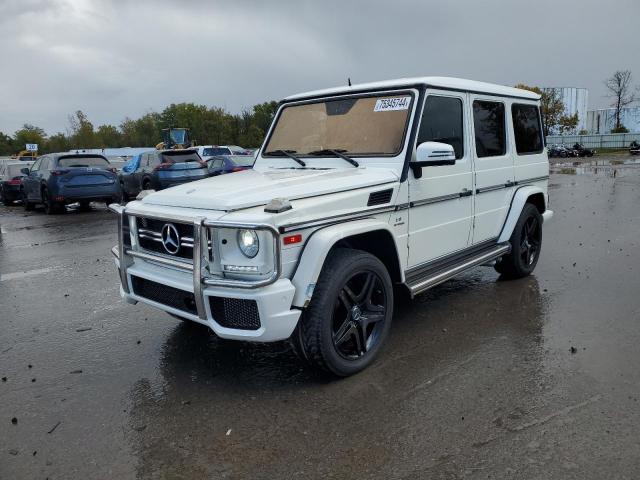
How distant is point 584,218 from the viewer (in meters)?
10.7

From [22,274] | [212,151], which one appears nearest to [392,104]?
[22,274]

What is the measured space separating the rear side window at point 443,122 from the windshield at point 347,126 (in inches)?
7.3

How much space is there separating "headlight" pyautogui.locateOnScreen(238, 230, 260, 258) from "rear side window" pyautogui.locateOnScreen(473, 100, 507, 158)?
2772 millimetres

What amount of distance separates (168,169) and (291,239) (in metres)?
14.0

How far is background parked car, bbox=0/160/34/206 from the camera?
19797 mm

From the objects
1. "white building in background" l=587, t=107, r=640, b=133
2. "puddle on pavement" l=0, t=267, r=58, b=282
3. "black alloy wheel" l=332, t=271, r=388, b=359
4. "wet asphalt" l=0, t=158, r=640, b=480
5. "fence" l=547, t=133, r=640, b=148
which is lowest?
"wet asphalt" l=0, t=158, r=640, b=480

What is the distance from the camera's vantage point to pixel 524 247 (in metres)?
6.15

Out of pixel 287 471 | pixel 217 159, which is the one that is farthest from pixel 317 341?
pixel 217 159

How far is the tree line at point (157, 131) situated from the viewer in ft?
235

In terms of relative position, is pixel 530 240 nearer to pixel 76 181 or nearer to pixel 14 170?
pixel 76 181

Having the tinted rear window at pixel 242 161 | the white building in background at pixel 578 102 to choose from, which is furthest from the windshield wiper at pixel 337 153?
the white building in background at pixel 578 102

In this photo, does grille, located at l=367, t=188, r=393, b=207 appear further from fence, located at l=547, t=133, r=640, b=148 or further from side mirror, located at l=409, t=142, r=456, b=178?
fence, located at l=547, t=133, r=640, b=148

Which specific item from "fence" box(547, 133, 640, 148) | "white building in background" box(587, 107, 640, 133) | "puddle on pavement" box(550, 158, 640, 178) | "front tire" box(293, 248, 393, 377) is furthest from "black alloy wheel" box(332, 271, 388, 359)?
"white building in background" box(587, 107, 640, 133)

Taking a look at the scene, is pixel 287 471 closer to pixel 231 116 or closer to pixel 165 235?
pixel 165 235
